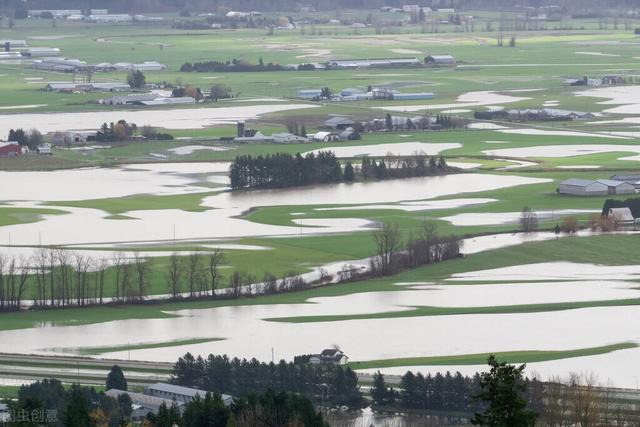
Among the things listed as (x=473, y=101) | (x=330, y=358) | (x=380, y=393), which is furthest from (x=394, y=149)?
(x=380, y=393)

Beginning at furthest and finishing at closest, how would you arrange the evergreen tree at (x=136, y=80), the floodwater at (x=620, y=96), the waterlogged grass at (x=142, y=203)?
the evergreen tree at (x=136, y=80)
the floodwater at (x=620, y=96)
the waterlogged grass at (x=142, y=203)

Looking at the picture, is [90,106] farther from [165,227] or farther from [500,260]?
[500,260]

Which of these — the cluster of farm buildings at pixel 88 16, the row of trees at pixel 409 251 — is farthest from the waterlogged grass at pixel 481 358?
the cluster of farm buildings at pixel 88 16

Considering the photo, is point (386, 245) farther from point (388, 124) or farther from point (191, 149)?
point (388, 124)

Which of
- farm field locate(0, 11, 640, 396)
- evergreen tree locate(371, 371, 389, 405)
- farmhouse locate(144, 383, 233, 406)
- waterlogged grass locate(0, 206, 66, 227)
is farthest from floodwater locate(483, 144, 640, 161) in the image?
farmhouse locate(144, 383, 233, 406)

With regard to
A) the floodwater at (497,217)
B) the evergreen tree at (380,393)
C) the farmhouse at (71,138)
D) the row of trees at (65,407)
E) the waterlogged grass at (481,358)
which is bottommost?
the farmhouse at (71,138)

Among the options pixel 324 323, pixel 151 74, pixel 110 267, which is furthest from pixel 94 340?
pixel 151 74

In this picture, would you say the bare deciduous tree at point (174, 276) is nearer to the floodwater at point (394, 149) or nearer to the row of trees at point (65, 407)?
the row of trees at point (65, 407)
